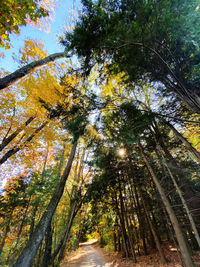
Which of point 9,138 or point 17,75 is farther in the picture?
point 9,138

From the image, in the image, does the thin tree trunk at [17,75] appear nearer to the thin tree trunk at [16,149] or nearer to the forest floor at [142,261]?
the thin tree trunk at [16,149]

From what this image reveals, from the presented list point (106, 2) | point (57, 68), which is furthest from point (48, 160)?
point (106, 2)

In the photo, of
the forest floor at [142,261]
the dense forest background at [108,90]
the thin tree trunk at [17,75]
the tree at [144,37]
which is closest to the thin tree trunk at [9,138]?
the dense forest background at [108,90]

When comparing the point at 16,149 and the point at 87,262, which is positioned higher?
the point at 16,149

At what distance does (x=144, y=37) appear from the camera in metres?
2.80

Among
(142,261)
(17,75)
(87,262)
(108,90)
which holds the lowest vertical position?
(87,262)

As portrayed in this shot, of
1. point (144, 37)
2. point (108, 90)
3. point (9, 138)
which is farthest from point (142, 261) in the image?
point (144, 37)

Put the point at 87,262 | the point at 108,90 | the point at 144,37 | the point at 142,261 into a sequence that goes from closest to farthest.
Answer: the point at 144,37, the point at 108,90, the point at 142,261, the point at 87,262

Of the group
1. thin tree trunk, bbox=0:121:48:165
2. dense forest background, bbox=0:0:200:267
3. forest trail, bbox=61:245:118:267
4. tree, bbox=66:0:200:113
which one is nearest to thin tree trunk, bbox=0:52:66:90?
dense forest background, bbox=0:0:200:267

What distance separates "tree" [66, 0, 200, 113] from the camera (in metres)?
2.64

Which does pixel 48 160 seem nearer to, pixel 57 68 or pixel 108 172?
pixel 108 172

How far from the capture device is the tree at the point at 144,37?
2637 millimetres

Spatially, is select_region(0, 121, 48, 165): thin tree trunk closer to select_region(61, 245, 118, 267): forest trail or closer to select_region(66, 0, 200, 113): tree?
select_region(66, 0, 200, 113): tree

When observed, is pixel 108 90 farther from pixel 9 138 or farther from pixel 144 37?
pixel 9 138
